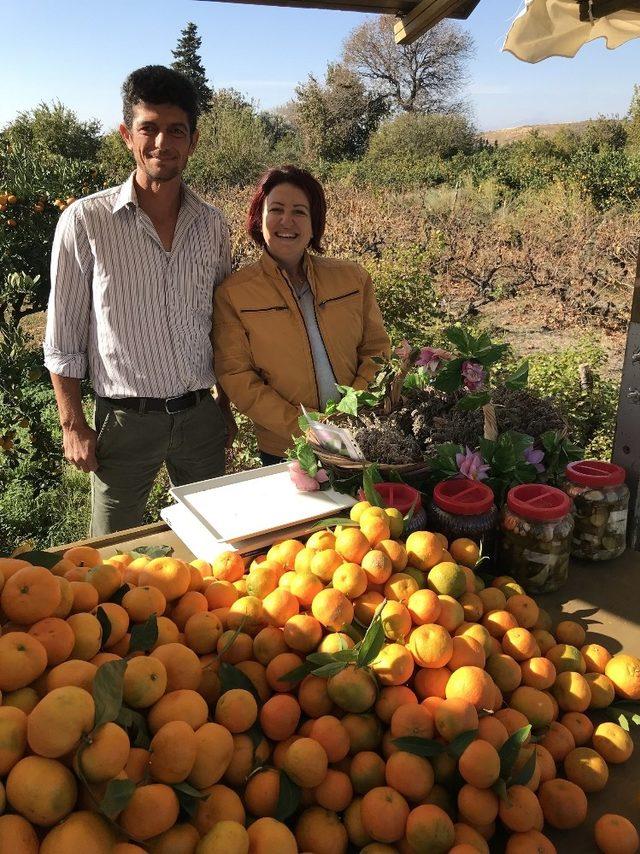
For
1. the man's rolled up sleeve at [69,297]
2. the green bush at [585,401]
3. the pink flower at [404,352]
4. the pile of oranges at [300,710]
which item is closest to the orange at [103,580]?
the pile of oranges at [300,710]

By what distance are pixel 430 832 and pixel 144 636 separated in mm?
534

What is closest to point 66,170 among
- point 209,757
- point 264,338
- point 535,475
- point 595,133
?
point 264,338

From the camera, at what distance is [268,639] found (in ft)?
3.72

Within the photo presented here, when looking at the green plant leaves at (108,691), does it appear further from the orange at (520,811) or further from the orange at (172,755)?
the orange at (520,811)

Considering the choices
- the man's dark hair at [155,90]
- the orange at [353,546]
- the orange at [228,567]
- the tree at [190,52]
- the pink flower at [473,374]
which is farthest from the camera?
the tree at [190,52]

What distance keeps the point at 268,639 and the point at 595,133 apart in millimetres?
19811

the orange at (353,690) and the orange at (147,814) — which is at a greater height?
the orange at (147,814)

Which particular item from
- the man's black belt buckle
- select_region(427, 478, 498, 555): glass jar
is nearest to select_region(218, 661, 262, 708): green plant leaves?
select_region(427, 478, 498, 555): glass jar

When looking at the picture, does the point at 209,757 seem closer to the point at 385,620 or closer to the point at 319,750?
the point at 319,750

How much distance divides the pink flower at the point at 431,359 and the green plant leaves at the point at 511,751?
1121mm

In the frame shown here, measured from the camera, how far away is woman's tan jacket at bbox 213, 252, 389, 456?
244 centimetres

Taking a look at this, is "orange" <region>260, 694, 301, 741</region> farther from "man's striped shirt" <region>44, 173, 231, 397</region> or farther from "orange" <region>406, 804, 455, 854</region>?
"man's striped shirt" <region>44, 173, 231, 397</region>

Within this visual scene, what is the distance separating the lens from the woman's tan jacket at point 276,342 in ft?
8.02

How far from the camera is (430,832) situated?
0.86m
